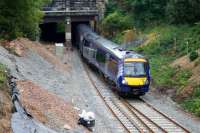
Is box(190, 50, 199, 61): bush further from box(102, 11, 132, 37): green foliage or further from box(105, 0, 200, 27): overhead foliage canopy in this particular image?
box(102, 11, 132, 37): green foliage

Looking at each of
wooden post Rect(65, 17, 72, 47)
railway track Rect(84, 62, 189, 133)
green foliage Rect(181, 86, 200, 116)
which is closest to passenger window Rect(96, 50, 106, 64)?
railway track Rect(84, 62, 189, 133)

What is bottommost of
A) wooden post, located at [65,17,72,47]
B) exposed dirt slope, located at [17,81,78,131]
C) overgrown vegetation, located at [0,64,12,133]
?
wooden post, located at [65,17,72,47]

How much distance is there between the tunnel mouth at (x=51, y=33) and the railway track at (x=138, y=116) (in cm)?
3911

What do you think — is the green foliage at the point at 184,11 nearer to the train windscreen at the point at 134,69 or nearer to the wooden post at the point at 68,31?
the train windscreen at the point at 134,69

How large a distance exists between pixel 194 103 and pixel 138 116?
3166 mm

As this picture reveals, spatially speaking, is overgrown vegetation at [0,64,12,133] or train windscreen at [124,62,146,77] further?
train windscreen at [124,62,146,77]

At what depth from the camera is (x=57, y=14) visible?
63094 millimetres

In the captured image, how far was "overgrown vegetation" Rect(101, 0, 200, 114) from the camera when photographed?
3311 centimetres

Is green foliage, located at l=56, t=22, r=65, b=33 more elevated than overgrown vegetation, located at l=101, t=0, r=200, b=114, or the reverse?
overgrown vegetation, located at l=101, t=0, r=200, b=114

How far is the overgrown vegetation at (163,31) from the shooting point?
33.1m

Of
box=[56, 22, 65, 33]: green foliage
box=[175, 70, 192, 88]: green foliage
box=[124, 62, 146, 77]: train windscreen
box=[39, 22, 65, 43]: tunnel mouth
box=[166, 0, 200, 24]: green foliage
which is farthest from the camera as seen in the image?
box=[56, 22, 65, 33]: green foliage

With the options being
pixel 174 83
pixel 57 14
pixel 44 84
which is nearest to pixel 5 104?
pixel 44 84

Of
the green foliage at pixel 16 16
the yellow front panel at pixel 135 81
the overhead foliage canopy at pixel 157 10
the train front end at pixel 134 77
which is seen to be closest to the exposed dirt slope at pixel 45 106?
the train front end at pixel 134 77

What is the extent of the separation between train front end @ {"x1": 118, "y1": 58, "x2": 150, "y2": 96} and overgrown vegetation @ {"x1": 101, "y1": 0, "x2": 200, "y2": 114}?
1934mm
